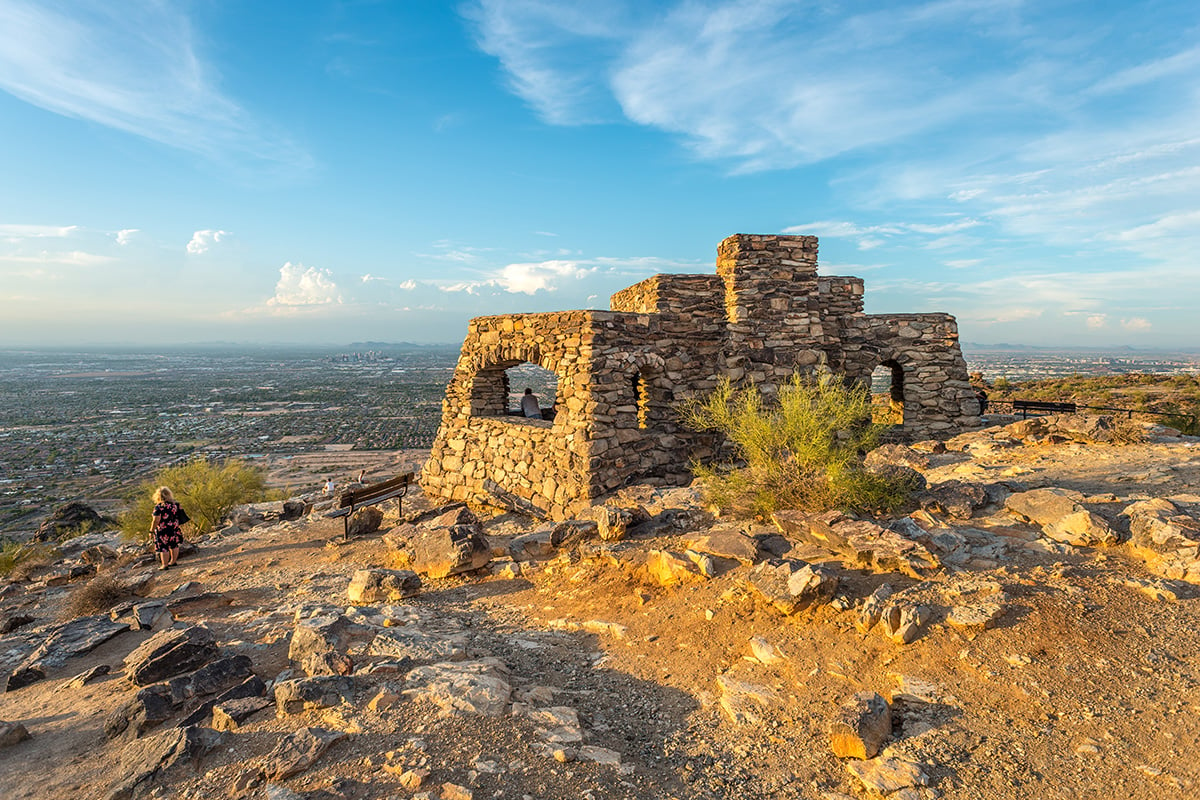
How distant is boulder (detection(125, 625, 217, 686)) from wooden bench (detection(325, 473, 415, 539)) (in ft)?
13.7

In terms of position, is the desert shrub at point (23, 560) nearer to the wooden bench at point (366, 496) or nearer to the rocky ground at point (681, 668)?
the rocky ground at point (681, 668)

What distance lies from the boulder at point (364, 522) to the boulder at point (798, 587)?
7.12 m

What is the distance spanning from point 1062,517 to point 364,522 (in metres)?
9.50

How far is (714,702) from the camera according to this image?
376 centimetres

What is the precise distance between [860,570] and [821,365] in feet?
19.7

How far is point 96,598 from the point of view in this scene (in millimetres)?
7223

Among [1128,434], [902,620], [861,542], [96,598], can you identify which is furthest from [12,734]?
[1128,434]

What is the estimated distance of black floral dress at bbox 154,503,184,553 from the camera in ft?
30.5

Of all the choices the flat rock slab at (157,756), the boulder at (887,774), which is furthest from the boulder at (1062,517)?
the flat rock slab at (157,756)

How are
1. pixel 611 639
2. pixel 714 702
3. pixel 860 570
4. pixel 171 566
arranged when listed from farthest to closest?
pixel 171 566 < pixel 860 570 < pixel 611 639 < pixel 714 702

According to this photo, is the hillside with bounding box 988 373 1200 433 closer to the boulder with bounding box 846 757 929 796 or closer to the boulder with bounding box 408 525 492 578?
the boulder with bounding box 408 525 492 578

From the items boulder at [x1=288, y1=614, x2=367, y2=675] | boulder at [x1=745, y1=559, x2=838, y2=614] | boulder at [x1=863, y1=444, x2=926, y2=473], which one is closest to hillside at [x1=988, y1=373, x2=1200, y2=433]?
boulder at [x1=863, y1=444, x2=926, y2=473]

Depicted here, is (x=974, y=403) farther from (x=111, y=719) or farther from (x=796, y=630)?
(x=111, y=719)

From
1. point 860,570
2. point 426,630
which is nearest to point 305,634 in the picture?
point 426,630
